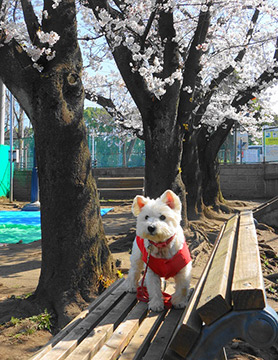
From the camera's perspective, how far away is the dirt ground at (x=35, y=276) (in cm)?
354

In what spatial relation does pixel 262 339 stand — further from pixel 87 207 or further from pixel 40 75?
pixel 40 75

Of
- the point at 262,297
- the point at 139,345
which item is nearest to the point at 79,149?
the point at 139,345

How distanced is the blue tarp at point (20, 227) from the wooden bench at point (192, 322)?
24.6ft

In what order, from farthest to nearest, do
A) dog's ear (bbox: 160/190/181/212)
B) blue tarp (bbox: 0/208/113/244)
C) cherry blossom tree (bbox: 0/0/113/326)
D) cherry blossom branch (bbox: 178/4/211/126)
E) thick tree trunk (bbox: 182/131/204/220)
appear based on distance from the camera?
thick tree trunk (bbox: 182/131/204/220), blue tarp (bbox: 0/208/113/244), cherry blossom branch (bbox: 178/4/211/126), cherry blossom tree (bbox: 0/0/113/326), dog's ear (bbox: 160/190/181/212)

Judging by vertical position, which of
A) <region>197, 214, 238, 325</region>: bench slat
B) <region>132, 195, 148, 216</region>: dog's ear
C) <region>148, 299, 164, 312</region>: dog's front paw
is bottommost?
<region>148, 299, 164, 312</region>: dog's front paw

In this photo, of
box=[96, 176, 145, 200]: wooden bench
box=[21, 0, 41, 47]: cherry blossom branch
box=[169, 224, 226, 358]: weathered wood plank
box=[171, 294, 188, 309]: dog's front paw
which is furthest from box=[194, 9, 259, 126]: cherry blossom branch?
box=[169, 224, 226, 358]: weathered wood plank

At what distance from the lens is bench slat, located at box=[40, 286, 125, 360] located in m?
2.23

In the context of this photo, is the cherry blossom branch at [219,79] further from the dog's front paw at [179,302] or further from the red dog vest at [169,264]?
the dog's front paw at [179,302]

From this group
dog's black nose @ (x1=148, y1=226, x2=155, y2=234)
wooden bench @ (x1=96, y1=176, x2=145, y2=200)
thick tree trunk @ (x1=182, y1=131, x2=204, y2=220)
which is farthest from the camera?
wooden bench @ (x1=96, y1=176, x2=145, y2=200)

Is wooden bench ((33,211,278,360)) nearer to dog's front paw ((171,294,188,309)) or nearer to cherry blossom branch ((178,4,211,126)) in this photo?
dog's front paw ((171,294,188,309))

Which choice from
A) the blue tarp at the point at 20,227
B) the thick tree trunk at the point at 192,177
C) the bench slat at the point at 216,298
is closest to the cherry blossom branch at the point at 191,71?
the thick tree trunk at the point at 192,177

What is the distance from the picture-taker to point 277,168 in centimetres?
1930

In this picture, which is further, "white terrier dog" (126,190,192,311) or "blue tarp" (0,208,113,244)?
"blue tarp" (0,208,113,244)

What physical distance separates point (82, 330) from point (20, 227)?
1036 cm
